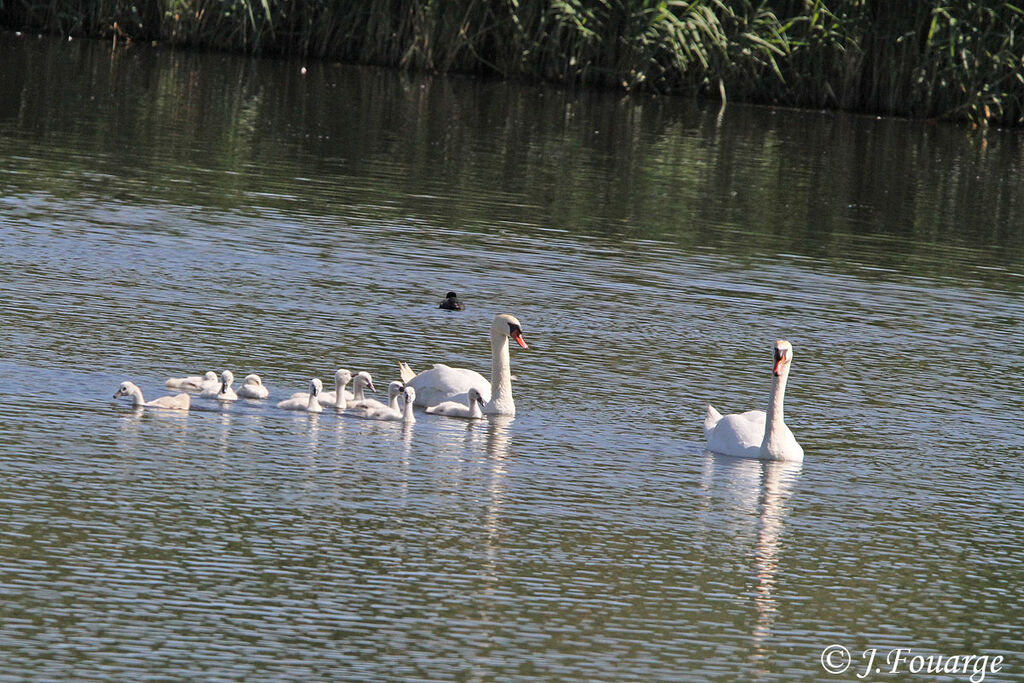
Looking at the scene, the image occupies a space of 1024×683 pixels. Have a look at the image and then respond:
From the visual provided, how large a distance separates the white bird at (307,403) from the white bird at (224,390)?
0.35 meters

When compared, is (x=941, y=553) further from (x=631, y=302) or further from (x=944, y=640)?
(x=631, y=302)

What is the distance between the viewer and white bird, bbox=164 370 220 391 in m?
11.9

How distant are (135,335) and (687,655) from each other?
21.8 feet

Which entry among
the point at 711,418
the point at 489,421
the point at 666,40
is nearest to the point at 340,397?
the point at 489,421

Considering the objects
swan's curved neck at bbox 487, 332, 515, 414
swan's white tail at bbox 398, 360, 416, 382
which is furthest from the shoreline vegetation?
swan's curved neck at bbox 487, 332, 515, 414

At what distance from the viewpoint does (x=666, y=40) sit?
34188 mm

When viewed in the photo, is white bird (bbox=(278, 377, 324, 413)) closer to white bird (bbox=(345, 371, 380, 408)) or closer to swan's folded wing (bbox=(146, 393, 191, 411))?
white bird (bbox=(345, 371, 380, 408))

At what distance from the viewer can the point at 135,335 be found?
1360 cm

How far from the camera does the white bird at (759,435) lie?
11906 millimetres

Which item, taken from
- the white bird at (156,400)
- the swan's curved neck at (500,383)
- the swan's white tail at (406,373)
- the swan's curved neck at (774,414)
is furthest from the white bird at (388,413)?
the swan's curved neck at (774,414)

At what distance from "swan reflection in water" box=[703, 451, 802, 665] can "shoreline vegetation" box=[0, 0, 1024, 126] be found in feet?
75.6

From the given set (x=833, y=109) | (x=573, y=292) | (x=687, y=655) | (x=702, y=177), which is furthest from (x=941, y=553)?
(x=833, y=109)

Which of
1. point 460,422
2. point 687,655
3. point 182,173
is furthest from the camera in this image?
point 182,173

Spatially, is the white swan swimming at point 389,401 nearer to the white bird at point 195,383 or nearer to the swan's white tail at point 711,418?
the white bird at point 195,383
